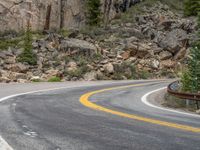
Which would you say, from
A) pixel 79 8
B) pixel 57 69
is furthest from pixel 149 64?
pixel 79 8

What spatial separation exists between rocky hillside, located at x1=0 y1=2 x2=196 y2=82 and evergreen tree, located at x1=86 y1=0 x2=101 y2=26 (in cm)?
207

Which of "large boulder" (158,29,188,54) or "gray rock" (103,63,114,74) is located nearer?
"gray rock" (103,63,114,74)

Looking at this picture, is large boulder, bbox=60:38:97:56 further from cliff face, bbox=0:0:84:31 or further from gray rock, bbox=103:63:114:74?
cliff face, bbox=0:0:84:31

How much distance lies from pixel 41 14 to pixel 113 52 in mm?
11207

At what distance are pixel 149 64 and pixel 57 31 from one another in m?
12.0

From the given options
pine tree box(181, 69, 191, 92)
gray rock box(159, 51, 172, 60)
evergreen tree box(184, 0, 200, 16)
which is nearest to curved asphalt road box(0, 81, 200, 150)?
pine tree box(181, 69, 191, 92)

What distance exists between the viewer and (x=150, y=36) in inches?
1682

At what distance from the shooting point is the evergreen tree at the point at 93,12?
45.2 metres

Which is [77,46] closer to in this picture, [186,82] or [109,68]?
[109,68]

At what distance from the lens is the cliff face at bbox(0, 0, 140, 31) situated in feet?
134

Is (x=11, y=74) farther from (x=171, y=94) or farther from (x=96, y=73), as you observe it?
(x=171, y=94)

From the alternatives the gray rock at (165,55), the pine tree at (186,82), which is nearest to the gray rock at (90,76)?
the gray rock at (165,55)

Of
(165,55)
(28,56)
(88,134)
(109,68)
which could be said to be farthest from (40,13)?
(88,134)

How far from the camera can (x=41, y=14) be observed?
140 ft
